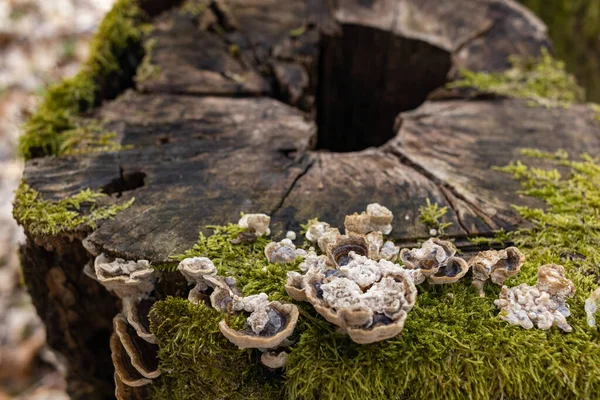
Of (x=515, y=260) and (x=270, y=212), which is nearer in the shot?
(x=515, y=260)

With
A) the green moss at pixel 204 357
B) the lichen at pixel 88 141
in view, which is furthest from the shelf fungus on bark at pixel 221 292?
the lichen at pixel 88 141

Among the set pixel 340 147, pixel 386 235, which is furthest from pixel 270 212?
pixel 340 147

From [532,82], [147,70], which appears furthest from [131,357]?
[532,82]

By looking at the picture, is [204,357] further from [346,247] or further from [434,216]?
[434,216]

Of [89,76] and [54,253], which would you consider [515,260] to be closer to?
[54,253]


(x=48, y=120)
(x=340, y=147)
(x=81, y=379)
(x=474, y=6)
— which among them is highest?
(x=474, y=6)

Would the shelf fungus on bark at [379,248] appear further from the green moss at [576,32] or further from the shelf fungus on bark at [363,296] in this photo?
the green moss at [576,32]
